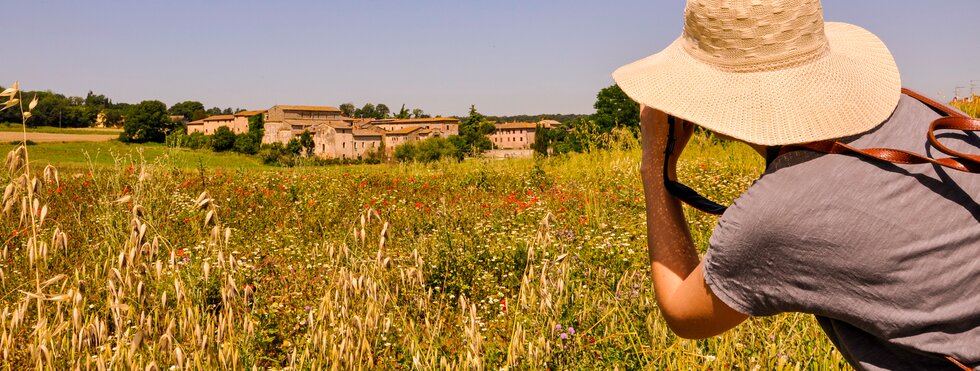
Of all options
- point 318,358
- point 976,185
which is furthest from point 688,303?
point 318,358

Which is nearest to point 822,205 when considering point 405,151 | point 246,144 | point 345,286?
point 345,286

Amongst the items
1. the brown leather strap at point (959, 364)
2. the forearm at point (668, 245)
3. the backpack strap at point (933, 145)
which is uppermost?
the backpack strap at point (933, 145)

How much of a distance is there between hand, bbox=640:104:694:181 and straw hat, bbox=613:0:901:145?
0.08 meters

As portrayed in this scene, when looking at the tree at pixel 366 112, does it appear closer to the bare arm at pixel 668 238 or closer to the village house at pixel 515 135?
the village house at pixel 515 135

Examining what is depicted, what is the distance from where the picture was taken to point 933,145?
0.87m

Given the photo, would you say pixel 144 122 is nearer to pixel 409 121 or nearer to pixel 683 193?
pixel 409 121

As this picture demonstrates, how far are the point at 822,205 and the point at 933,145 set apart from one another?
0.58 feet

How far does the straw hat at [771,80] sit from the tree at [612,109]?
162 feet

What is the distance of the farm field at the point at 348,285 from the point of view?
2.08 m

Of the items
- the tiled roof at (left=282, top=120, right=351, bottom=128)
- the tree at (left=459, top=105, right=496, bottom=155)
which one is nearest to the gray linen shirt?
the tree at (left=459, top=105, right=496, bottom=155)

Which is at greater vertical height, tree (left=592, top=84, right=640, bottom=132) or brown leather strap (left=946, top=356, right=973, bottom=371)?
tree (left=592, top=84, right=640, bottom=132)

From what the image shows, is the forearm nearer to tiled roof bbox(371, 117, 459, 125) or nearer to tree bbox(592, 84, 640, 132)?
tree bbox(592, 84, 640, 132)

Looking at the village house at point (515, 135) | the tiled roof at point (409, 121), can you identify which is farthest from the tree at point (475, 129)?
the tiled roof at point (409, 121)

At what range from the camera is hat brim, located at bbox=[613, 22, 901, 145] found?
93 cm
